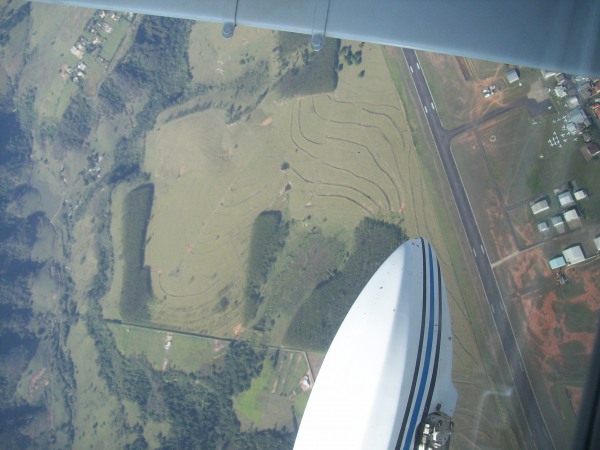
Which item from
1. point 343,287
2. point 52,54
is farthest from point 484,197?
point 52,54

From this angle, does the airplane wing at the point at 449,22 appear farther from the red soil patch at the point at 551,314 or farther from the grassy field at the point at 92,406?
the grassy field at the point at 92,406

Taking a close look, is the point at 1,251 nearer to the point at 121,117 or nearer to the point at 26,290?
the point at 26,290

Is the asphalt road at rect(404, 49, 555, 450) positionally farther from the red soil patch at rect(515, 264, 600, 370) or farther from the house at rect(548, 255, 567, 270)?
the house at rect(548, 255, 567, 270)

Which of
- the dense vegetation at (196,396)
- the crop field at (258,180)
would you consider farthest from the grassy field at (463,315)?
the dense vegetation at (196,396)

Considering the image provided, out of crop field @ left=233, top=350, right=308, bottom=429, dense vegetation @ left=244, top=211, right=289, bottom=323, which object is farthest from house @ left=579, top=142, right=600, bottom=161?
crop field @ left=233, top=350, right=308, bottom=429

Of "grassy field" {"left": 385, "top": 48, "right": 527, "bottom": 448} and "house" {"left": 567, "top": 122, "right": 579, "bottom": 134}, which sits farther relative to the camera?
"house" {"left": 567, "top": 122, "right": 579, "bottom": 134}

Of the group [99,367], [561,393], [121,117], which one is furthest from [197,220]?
[561,393]
